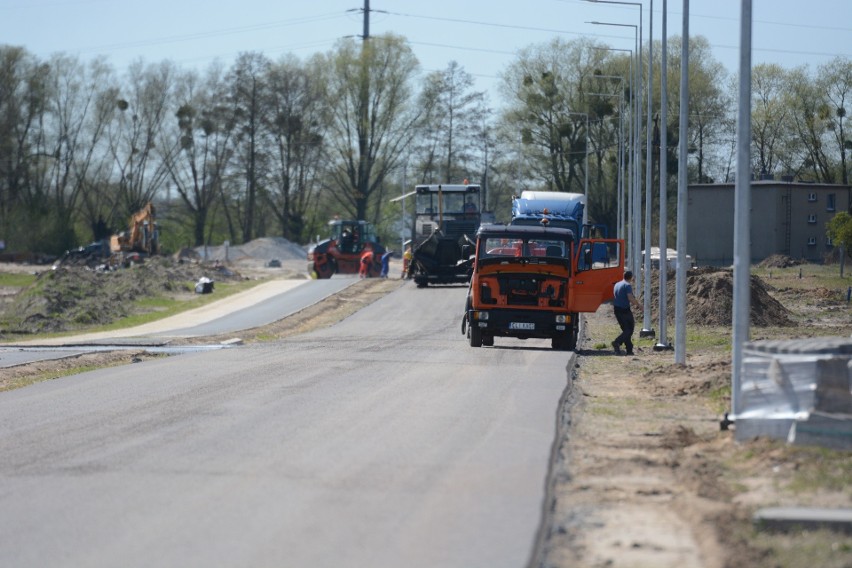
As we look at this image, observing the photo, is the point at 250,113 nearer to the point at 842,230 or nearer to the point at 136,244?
the point at 136,244

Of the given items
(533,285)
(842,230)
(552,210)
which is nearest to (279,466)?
(533,285)

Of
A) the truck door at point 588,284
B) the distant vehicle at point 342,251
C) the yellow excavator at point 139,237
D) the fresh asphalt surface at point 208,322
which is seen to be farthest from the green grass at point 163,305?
the truck door at point 588,284

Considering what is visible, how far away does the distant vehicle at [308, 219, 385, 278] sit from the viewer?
61.6 metres

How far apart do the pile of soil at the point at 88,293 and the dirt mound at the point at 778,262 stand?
95.4ft

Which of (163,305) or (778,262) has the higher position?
(778,262)

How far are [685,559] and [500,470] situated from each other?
9.74ft

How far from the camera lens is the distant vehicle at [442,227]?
4747 centimetres

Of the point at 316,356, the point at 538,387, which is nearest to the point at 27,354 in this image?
the point at 316,356

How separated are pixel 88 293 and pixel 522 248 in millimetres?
29409

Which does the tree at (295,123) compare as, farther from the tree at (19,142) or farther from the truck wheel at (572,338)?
the truck wheel at (572,338)

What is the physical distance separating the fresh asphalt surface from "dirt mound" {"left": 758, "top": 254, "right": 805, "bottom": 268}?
974 inches

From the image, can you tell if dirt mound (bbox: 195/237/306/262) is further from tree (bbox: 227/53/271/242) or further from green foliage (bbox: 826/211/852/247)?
green foliage (bbox: 826/211/852/247)

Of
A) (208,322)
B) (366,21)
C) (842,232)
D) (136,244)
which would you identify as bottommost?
(208,322)

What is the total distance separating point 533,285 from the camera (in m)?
24.9
